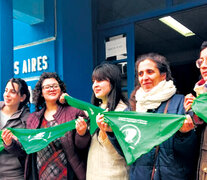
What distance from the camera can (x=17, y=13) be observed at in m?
5.11

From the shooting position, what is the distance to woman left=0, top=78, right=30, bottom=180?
134 inches

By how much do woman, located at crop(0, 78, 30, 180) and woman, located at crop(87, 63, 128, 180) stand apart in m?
0.87

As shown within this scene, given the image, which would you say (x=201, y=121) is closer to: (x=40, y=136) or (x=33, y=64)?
(x=40, y=136)

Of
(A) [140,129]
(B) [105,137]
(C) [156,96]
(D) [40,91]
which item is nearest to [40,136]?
(D) [40,91]

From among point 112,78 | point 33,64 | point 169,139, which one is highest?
point 33,64

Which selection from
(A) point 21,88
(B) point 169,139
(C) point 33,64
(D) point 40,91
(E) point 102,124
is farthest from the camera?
(C) point 33,64

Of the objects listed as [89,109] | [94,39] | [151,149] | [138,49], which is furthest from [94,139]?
[138,49]

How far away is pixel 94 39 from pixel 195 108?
3.46m

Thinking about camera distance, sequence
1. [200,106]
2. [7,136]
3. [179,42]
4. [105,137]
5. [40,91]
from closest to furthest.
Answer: [200,106] → [105,137] → [7,136] → [40,91] → [179,42]

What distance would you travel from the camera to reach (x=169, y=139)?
248cm

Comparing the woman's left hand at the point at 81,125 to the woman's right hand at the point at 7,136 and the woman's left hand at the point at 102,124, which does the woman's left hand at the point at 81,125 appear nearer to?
the woman's left hand at the point at 102,124

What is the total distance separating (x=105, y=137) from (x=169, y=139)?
678 mm

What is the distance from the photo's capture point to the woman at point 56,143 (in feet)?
10.2

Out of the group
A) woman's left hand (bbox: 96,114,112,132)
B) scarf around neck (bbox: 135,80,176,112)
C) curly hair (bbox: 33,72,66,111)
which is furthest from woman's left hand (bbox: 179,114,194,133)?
curly hair (bbox: 33,72,66,111)
